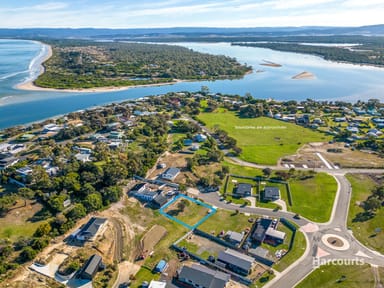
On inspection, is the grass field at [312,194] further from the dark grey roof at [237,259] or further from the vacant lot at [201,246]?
the dark grey roof at [237,259]

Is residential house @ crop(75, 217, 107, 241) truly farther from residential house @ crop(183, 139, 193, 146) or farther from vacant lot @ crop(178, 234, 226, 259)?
residential house @ crop(183, 139, 193, 146)

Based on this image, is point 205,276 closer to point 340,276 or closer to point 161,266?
point 161,266

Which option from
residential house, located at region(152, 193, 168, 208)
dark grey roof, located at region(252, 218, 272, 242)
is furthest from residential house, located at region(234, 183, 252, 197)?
residential house, located at region(152, 193, 168, 208)

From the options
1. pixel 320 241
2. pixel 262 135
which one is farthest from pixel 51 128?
pixel 320 241

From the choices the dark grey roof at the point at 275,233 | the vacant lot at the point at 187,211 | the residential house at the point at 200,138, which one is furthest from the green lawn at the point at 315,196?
the residential house at the point at 200,138

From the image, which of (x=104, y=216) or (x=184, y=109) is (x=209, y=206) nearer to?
(x=104, y=216)
